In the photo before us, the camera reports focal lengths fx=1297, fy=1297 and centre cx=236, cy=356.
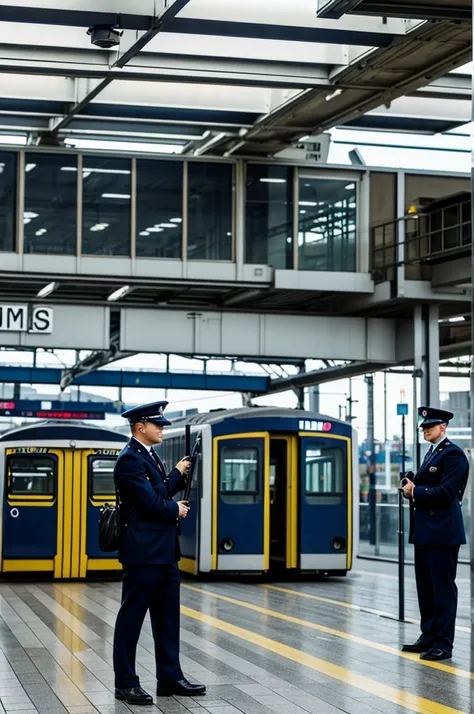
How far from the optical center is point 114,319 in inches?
984

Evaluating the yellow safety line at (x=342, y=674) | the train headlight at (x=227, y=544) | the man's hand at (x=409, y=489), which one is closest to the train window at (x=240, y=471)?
the train headlight at (x=227, y=544)

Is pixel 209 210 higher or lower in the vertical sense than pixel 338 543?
higher

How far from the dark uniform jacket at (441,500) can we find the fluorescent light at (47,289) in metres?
12.6

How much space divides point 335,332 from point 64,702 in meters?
16.8

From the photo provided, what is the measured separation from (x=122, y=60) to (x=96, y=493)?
27.7 ft

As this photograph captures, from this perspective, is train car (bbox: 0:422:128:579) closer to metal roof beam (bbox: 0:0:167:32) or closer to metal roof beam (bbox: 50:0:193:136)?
metal roof beam (bbox: 50:0:193:136)

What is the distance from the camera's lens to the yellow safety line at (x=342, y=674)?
8797 mm

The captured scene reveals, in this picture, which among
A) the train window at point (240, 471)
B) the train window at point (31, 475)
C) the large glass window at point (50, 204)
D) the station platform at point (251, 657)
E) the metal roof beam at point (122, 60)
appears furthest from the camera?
the large glass window at point (50, 204)

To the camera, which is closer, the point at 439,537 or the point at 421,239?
the point at 439,537

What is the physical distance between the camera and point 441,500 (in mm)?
11227

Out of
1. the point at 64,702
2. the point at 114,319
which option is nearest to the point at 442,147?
the point at 114,319

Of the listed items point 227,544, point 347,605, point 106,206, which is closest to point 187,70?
point 106,206

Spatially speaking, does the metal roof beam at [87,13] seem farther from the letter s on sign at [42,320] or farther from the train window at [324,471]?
the letter s on sign at [42,320]

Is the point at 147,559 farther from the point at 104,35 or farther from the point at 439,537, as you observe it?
the point at 104,35
